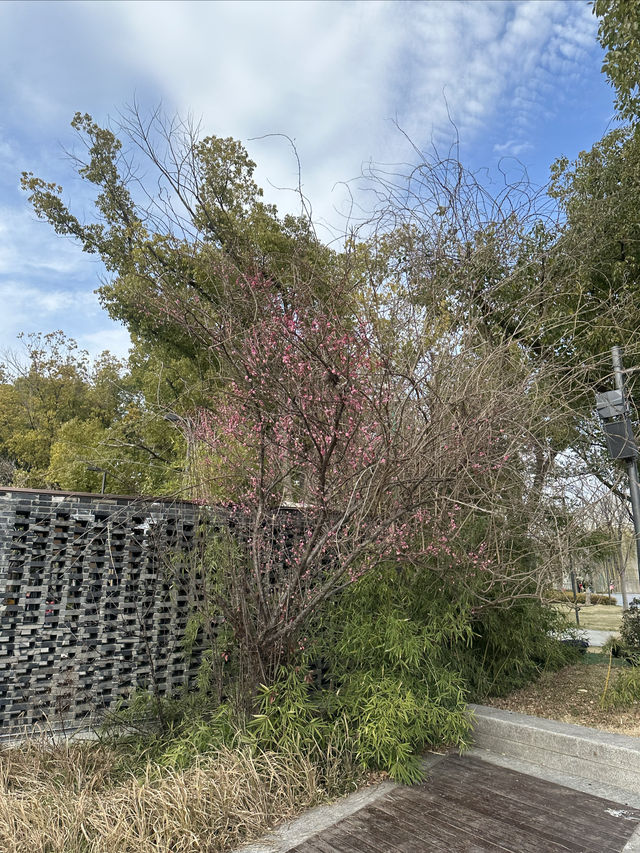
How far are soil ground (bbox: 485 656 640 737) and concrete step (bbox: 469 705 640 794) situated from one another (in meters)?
0.43

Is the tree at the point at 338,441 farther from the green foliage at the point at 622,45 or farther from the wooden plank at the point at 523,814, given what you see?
the green foliage at the point at 622,45

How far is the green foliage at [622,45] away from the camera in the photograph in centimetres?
520

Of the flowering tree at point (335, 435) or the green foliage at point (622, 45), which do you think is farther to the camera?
the green foliage at point (622, 45)

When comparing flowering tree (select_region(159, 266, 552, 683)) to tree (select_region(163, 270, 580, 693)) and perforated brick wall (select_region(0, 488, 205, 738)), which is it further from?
perforated brick wall (select_region(0, 488, 205, 738))

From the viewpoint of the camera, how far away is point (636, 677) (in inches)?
173

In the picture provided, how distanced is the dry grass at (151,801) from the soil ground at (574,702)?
1.98m

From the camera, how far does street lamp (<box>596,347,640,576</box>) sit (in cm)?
489

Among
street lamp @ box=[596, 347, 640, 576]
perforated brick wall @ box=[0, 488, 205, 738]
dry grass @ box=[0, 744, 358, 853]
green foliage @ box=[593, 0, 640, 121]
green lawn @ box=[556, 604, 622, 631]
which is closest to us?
dry grass @ box=[0, 744, 358, 853]

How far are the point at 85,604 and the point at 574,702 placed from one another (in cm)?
392

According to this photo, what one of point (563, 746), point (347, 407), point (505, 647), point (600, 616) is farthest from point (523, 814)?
point (600, 616)

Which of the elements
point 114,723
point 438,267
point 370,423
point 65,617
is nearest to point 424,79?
point 438,267

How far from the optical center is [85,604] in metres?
4.00

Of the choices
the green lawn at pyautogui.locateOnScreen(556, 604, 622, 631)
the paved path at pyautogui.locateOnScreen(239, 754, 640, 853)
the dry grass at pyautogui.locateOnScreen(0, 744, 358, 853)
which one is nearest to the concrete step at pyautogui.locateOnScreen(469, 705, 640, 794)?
the paved path at pyautogui.locateOnScreen(239, 754, 640, 853)

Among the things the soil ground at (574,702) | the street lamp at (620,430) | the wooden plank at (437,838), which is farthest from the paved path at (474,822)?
the street lamp at (620,430)
